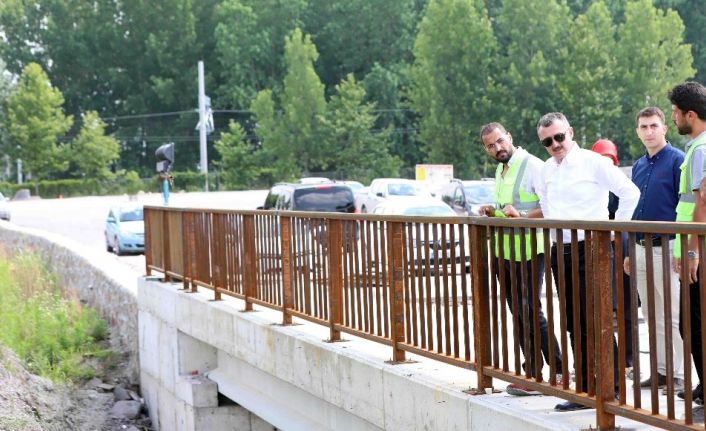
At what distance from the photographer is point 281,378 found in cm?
975

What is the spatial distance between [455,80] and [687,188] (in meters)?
65.2

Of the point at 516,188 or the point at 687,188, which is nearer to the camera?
the point at 687,188

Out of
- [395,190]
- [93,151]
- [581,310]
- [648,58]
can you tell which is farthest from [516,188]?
[93,151]

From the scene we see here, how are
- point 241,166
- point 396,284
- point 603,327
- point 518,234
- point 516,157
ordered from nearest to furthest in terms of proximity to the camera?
1. point 603,327
2. point 518,234
3. point 516,157
4. point 396,284
5. point 241,166

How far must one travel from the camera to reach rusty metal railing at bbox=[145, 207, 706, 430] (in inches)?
204

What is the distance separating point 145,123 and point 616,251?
99632 mm

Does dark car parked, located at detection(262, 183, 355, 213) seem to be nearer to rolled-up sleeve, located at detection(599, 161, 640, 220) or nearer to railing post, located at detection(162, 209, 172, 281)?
railing post, located at detection(162, 209, 172, 281)

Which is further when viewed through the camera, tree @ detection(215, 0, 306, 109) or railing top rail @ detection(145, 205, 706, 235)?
tree @ detection(215, 0, 306, 109)

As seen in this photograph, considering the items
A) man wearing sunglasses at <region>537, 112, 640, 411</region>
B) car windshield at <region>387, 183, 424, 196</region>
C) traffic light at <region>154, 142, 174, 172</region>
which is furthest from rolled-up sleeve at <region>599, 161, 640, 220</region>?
car windshield at <region>387, 183, 424, 196</region>

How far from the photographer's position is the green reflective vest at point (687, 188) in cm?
547

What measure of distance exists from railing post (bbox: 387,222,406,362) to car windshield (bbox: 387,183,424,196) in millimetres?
30582

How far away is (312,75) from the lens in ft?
260

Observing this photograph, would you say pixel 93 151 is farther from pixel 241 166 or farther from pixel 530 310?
pixel 530 310

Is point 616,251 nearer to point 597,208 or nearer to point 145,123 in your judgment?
point 597,208
